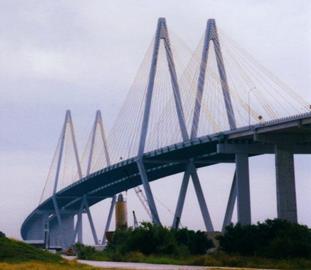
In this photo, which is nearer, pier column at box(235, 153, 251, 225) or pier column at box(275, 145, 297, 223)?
pier column at box(275, 145, 297, 223)

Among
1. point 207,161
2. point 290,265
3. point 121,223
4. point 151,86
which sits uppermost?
point 151,86

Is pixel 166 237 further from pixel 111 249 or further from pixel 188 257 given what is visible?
pixel 111 249

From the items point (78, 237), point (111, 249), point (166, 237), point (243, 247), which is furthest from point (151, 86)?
point (78, 237)

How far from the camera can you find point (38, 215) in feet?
543

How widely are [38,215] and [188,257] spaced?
105091mm

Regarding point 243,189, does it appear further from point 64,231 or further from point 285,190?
point 64,231

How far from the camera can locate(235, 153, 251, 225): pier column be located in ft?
266

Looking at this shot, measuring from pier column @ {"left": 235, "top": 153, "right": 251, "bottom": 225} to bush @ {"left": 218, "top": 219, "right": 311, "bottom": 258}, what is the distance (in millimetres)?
14080

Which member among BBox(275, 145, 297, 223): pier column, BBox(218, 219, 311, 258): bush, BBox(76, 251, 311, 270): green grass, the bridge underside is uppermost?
the bridge underside

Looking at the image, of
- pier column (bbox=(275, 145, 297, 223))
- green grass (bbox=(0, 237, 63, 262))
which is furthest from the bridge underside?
green grass (bbox=(0, 237, 63, 262))

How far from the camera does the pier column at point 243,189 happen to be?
8100cm

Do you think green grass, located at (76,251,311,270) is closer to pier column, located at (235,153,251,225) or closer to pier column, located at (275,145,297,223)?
pier column, located at (275,145,297,223)

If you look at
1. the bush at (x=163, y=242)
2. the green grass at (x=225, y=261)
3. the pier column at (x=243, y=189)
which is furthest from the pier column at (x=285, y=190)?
the green grass at (x=225, y=261)

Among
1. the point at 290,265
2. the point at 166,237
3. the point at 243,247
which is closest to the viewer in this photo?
the point at 290,265
